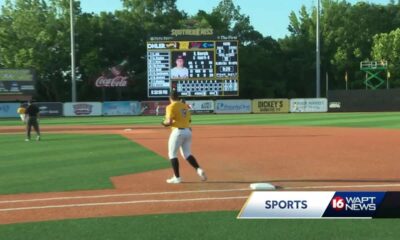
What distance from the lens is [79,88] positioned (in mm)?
66062

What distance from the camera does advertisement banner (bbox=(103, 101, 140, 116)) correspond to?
53312mm

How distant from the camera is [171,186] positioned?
420 inches

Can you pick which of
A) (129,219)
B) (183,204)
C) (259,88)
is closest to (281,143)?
(183,204)

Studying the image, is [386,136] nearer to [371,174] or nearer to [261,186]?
[371,174]

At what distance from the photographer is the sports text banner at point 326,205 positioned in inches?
161

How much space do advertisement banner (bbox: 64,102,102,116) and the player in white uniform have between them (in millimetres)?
11660

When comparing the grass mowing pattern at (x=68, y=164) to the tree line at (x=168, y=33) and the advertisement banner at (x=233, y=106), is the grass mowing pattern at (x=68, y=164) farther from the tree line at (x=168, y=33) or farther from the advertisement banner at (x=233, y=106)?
the tree line at (x=168, y=33)

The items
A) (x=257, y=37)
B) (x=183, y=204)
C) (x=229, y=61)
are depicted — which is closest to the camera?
(x=183, y=204)

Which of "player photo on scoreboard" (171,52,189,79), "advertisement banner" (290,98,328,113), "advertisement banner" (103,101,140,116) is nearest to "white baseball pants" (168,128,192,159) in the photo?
"player photo on scoreboard" (171,52,189,79)

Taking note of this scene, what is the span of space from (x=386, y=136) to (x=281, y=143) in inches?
191

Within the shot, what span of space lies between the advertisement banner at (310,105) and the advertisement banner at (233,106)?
4.22 m

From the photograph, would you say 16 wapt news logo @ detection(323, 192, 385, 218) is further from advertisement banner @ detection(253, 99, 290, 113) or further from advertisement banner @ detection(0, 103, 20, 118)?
advertisement banner @ detection(0, 103, 20, 118)

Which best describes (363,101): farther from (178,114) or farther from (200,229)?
(200,229)

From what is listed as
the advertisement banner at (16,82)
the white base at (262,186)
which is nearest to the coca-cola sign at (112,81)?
the advertisement banner at (16,82)
